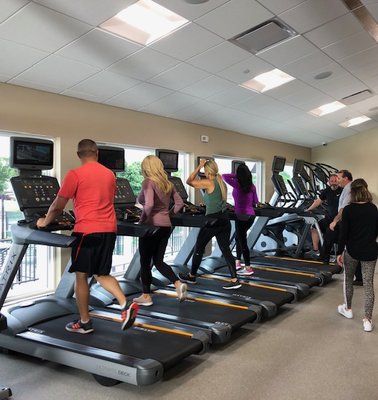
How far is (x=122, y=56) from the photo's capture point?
419 centimetres

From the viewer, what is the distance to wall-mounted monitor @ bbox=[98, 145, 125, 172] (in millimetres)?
4230

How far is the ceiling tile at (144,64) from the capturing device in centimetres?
425

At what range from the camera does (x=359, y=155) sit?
432 inches

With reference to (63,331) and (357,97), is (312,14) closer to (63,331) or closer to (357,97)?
(63,331)

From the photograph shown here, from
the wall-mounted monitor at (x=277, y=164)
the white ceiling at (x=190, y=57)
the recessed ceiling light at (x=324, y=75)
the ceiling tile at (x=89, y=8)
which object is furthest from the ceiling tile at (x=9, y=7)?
the wall-mounted monitor at (x=277, y=164)

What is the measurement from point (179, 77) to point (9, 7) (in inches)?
87.5

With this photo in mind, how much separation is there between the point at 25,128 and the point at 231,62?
2411 mm

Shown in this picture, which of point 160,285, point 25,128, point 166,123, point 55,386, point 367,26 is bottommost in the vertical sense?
point 55,386

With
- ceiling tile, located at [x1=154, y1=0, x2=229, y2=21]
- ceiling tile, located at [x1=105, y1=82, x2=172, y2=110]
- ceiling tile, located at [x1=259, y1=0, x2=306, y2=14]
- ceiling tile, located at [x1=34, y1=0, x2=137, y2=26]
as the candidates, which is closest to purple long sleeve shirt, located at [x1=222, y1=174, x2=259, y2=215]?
ceiling tile, located at [x1=105, y1=82, x2=172, y2=110]

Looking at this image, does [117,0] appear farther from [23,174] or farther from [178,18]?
[23,174]

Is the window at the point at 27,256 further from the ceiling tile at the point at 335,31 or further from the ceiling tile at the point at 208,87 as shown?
the ceiling tile at the point at 335,31

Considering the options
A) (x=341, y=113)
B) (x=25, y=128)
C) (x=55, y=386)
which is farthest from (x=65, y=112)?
(x=341, y=113)

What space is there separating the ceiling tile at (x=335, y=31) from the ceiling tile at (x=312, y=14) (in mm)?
114

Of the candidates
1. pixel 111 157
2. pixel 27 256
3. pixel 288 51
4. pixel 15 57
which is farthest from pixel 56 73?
pixel 288 51
